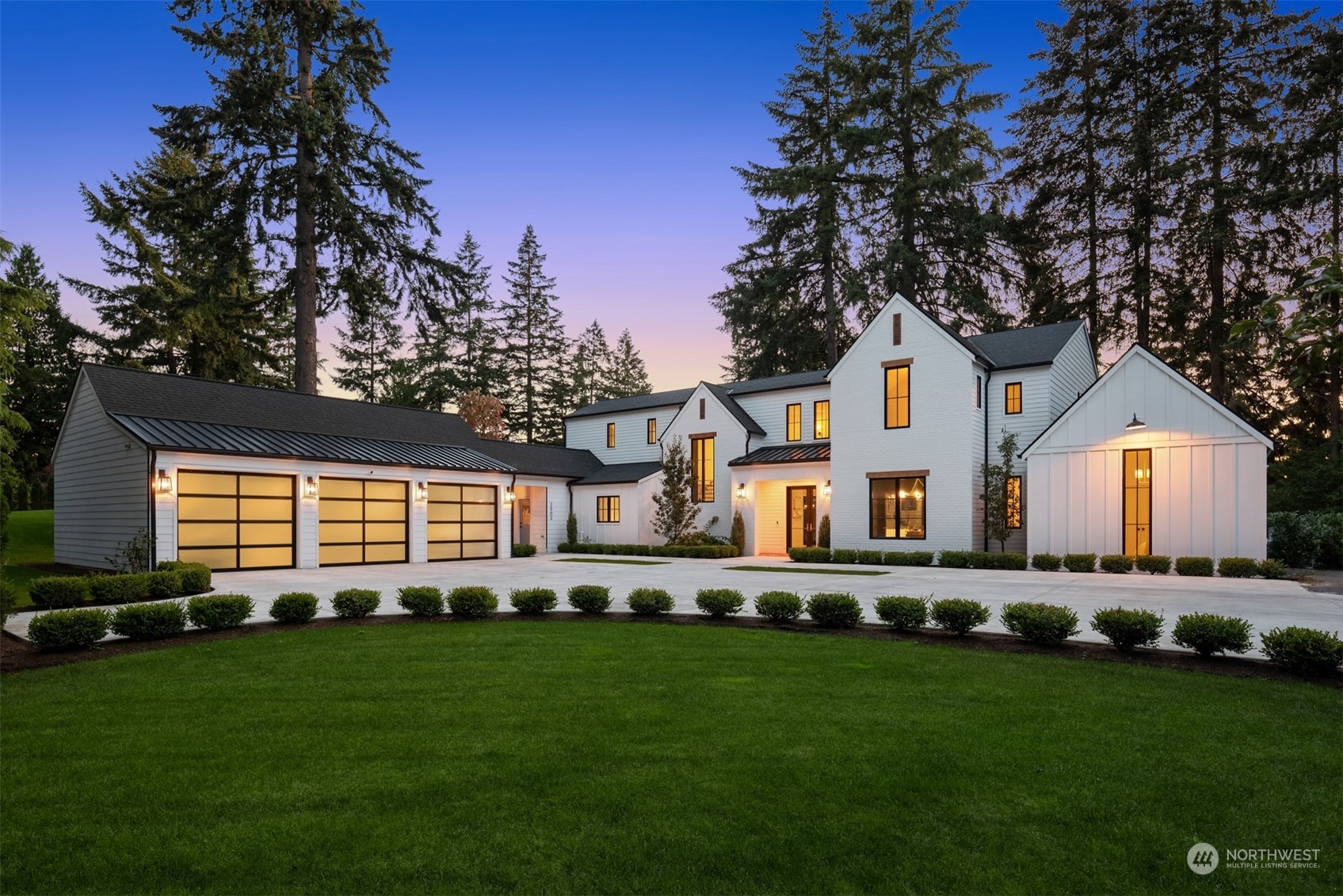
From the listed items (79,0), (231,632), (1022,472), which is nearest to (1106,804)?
(231,632)

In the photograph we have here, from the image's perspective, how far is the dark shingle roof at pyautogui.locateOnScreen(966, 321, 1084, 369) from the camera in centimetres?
2073

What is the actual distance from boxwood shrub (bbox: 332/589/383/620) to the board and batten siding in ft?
Answer: 53.3

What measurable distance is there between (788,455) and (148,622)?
19050 mm

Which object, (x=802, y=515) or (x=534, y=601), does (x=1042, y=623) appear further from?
(x=802, y=515)

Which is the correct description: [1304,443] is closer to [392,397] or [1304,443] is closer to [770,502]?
[770,502]

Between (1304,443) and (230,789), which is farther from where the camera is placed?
(1304,443)

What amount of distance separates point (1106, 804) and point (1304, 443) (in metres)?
32.5

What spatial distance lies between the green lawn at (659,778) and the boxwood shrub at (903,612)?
1.85m

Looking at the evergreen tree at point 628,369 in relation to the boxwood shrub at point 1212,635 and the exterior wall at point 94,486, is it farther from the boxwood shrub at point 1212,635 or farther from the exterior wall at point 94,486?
the boxwood shrub at point 1212,635

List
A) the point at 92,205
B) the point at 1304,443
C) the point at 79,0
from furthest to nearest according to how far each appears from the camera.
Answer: the point at 92,205
the point at 1304,443
the point at 79,0

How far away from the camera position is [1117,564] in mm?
16672

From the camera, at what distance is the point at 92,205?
1190 inches

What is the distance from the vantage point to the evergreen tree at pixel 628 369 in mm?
56344
